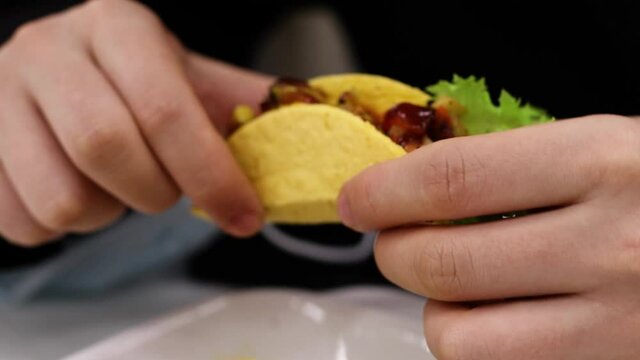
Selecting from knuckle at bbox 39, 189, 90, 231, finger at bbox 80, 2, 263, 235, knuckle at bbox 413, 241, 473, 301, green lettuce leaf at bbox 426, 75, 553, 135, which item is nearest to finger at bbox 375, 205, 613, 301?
knuckle at bbox 413, 241, 473, 301

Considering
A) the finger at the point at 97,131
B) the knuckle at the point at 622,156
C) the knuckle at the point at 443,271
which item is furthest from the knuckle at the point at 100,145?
the knuckle at the point at 622,156

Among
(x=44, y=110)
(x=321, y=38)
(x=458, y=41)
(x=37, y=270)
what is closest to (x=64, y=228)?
(x=44, y=110)

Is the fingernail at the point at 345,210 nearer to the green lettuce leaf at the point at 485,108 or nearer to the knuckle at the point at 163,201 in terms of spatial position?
the green lettuce leaf at the point at 485,108

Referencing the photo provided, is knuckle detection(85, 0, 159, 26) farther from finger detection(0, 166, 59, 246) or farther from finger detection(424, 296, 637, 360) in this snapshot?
finger detection(424, 296, 637, 360)

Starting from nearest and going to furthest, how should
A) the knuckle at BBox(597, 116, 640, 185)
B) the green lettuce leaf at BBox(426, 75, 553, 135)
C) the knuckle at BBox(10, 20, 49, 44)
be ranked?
the knuckle at BBox(597, 116, 640, 185)
the green lettuce leaf at BBox(426, 75, 553, 135)
the knuckle at BBox(10, 20, 49, 44)

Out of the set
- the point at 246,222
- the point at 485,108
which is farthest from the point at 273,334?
the point at 485,108

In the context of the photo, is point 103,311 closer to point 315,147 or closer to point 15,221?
point 15,221
